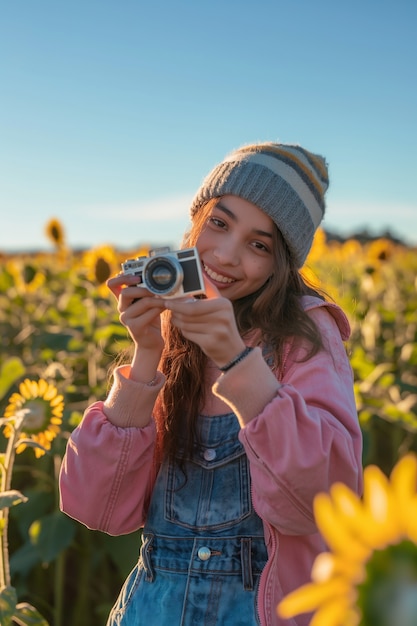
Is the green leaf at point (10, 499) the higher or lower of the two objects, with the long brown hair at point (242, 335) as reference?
lower

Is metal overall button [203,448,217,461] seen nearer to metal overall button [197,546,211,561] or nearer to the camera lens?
metal overall button [197,546,211,561]

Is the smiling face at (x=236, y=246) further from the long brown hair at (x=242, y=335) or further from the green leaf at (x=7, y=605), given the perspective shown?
the green leaf at (x=7, y=605)

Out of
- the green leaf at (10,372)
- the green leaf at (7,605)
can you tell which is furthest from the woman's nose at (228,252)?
the green leaf at (10,372)

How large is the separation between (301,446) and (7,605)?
592 millimetres

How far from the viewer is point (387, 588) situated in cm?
39

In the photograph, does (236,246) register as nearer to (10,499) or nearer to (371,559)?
(10,499)

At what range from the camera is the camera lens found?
1216 millimetres

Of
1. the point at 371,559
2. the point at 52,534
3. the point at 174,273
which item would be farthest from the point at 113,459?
the point at 371,559

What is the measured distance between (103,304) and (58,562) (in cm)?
116

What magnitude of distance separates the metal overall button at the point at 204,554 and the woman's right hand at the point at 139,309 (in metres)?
0.36

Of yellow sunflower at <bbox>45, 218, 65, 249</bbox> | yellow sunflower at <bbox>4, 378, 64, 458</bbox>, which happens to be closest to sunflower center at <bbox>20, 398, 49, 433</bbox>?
yellow sunflower at <bbox>4, 378, 64, 458</bbox>

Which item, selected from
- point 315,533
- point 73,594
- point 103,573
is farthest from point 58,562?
point 315,533

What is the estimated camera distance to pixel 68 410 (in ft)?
7.22

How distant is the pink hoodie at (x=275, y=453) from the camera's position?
112 cm
